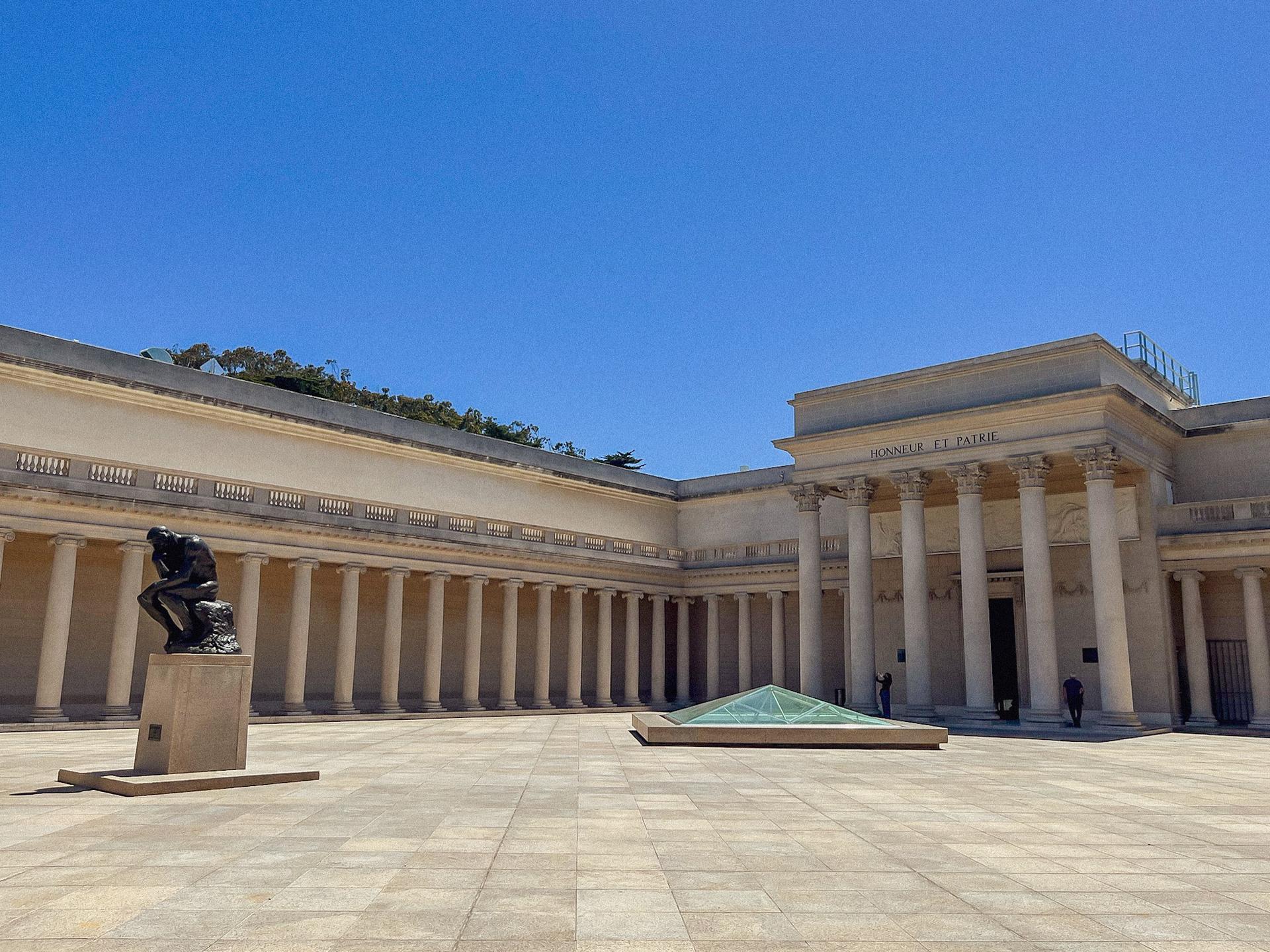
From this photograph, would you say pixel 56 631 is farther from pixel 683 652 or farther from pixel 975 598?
pixel 975 598

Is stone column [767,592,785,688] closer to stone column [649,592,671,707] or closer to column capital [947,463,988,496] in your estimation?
stone column [649,592,671,707]

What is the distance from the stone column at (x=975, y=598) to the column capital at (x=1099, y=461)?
7.62 feet

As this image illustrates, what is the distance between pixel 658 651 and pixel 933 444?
23.0 meters

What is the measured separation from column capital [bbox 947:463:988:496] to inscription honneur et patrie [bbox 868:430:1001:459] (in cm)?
102

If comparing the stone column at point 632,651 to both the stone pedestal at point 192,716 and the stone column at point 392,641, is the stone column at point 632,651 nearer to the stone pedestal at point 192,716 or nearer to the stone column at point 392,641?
the stone column at point 392,641

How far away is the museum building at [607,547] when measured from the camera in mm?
38375

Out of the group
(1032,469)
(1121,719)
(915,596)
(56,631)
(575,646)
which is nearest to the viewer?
(56,631)

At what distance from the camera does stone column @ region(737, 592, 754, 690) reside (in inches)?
2282

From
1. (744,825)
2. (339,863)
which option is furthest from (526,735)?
(339,863)

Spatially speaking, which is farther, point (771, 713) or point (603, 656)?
point (603, 656)

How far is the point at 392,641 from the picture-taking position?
45281 millimetres

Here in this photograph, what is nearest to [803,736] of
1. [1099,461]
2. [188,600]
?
[188,600]

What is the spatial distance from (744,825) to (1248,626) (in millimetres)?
37170

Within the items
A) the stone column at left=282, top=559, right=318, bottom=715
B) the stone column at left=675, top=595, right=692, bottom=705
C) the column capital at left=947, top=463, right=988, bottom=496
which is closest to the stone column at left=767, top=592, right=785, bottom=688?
the stone column at left=675, top=595, right=692, bottom=705
